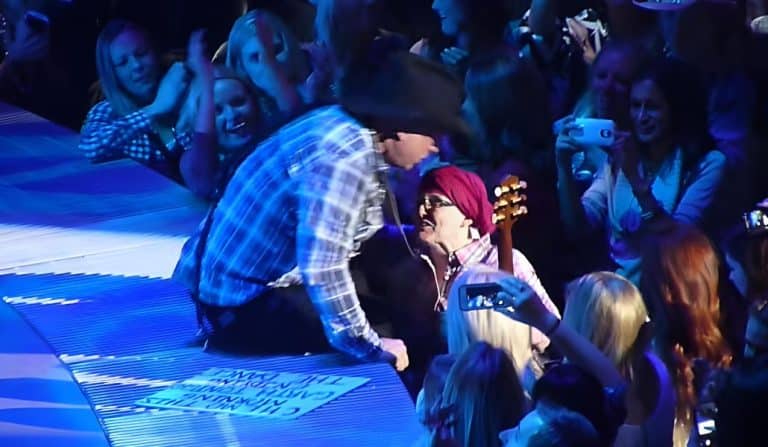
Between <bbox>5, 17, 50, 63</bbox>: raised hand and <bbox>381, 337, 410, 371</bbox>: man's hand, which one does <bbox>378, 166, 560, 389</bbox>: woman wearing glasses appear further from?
<bbox>5, 17, 50, 63</bbox>: raised hand

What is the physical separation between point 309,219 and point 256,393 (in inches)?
18.9

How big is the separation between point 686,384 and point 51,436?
1.47 m

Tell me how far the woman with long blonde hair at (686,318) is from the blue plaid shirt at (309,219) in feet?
2.32

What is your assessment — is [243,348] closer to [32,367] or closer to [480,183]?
[32,367]

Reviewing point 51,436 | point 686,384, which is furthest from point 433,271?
point 51,436

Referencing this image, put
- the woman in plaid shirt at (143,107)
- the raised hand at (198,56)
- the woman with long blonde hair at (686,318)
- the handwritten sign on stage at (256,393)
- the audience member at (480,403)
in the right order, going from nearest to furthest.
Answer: the audience member at (480,403)
the woman with long blonde hair at (686,318)
the handwritten sign on stage at (256,393)
the raised hand at (198,56)
the woman in plaid shirt at (143,107)

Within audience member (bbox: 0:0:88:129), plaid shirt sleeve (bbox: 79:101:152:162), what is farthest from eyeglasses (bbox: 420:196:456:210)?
audience member (bbox: 0:0:88:129)

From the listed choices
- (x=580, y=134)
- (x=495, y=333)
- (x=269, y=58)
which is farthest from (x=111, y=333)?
(x=580, y=134)

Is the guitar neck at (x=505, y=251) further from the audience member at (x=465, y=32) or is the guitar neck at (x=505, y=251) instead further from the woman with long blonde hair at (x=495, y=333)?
the audience member at (x=465, y=32)

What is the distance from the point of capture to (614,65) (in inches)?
131

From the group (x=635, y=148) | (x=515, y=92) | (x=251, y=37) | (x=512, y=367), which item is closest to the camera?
(x=512, y=367)

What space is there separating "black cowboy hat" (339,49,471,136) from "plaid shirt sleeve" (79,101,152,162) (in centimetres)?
178

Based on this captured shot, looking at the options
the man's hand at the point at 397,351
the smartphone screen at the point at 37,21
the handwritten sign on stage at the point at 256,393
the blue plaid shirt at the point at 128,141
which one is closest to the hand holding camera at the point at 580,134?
the man's hand at the point at 397,351

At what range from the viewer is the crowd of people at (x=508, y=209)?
9.61 feet
